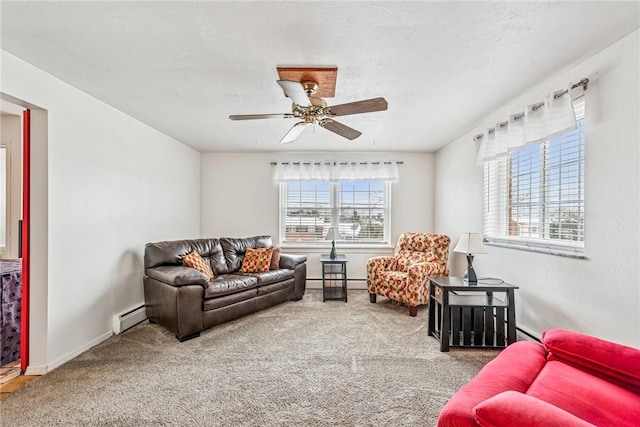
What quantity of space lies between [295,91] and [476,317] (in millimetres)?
2567

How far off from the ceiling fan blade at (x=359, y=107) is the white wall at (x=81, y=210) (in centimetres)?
229

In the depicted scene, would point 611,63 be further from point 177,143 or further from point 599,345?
point 177,143

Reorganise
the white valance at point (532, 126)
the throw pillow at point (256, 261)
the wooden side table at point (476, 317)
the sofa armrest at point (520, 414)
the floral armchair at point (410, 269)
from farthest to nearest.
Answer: the throw pillow at point (256, 261)
the floral armchair at point (410, 269)
the wooden side table at point (476, 317)
the white valance at point (532, 126)
the sofa armrest at point (520, 414)

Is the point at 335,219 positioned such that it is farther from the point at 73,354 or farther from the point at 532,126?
the point at 73,354

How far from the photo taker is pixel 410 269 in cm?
378

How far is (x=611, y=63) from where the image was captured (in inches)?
78.6

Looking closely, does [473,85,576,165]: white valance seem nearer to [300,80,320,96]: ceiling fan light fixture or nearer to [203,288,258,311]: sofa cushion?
[300,80,320,96]: ceiling fan light fixture

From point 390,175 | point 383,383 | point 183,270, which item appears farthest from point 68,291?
point 390,175

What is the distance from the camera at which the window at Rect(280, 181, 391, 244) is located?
5203 millimetres

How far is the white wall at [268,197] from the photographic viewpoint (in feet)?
16.8

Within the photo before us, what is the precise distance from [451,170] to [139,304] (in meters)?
4.61

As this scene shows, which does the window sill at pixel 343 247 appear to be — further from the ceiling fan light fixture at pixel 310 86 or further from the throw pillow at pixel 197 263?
the ceiling fan light fixture at pixel 310 86

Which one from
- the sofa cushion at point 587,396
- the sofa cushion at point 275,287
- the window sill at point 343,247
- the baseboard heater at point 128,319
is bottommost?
the baseboard heater at point 128,319

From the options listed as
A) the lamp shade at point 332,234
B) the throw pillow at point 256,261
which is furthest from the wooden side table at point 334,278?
the throw pillow at point 256,261
